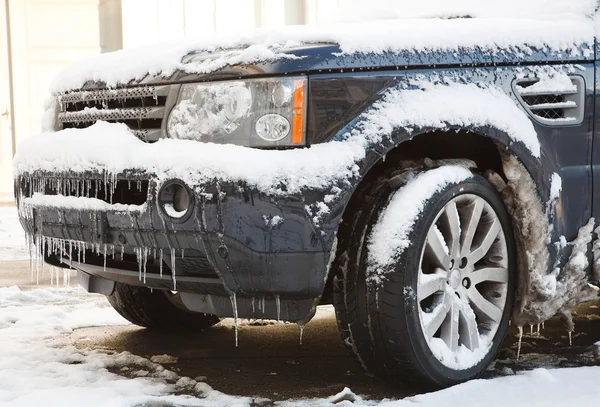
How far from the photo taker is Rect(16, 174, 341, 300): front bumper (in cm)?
283

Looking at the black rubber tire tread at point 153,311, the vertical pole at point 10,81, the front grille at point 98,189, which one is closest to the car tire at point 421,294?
the front grille at point 98,189

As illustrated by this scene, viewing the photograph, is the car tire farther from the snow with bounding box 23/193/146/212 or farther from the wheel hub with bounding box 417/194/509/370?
the snow with bounding box 23/193/146/212

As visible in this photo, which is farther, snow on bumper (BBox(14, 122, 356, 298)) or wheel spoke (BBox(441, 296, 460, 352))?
wheel spoke (BBox(441, 296, 460, 352))

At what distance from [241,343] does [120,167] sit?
129 centimetres

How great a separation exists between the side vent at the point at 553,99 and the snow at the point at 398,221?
523 mm

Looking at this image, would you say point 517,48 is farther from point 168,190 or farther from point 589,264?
point 168,190

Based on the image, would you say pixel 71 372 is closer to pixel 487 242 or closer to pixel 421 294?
pixel 421 294

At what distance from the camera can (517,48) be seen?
338 centimetres

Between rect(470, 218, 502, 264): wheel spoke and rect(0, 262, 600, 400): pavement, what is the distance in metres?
0.46

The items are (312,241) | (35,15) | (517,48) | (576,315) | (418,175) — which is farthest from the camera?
(35,15)

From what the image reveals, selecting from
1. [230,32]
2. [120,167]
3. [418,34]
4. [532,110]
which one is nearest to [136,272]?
[120,167]

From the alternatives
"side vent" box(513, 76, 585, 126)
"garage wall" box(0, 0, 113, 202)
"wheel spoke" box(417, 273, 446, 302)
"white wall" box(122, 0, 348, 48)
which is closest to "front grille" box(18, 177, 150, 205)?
"wheel spoke" box(417, 273, 446, 302)

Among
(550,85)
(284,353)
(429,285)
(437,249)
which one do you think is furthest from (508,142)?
(284,353)

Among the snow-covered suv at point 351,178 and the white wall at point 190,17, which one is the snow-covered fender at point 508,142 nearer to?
the snow-covered suv at point 351,178
